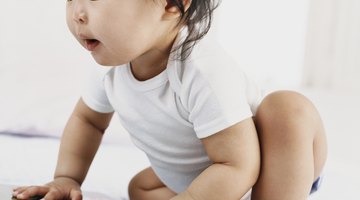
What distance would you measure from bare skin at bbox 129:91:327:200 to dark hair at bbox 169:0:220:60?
13 centimetres

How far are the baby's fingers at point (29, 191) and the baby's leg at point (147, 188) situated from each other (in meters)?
0.19

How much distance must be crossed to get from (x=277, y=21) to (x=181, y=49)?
53.9 inches

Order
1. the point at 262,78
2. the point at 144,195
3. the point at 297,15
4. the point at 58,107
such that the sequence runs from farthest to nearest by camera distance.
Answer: the point at 297,15, the point at 262,78, the point at 58,107, the point at 144,195

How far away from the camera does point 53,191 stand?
32.8 inches

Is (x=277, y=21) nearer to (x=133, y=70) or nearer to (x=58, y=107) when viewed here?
(x=58, y=107)

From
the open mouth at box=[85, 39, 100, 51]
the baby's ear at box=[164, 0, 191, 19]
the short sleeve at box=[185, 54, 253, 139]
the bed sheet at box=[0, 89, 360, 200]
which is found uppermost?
the baby's ear at box=[164, 0, 191, 19]

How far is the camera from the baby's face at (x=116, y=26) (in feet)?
2.43

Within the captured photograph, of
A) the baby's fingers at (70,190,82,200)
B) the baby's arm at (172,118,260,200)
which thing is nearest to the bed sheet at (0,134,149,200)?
the baby's fingers at (70,190,82,200)

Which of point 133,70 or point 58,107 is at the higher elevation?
point 133,70

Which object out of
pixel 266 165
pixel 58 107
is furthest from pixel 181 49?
pixel 58 107

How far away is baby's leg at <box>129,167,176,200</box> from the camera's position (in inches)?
38.3

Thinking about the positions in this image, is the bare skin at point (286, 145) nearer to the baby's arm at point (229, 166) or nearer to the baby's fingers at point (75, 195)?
the baby's arm at point (229, 166)

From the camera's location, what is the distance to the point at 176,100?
0.79m

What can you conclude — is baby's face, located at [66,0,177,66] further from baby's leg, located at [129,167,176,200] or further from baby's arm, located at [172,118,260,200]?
baby's leg, located at [129,167,176,200]
